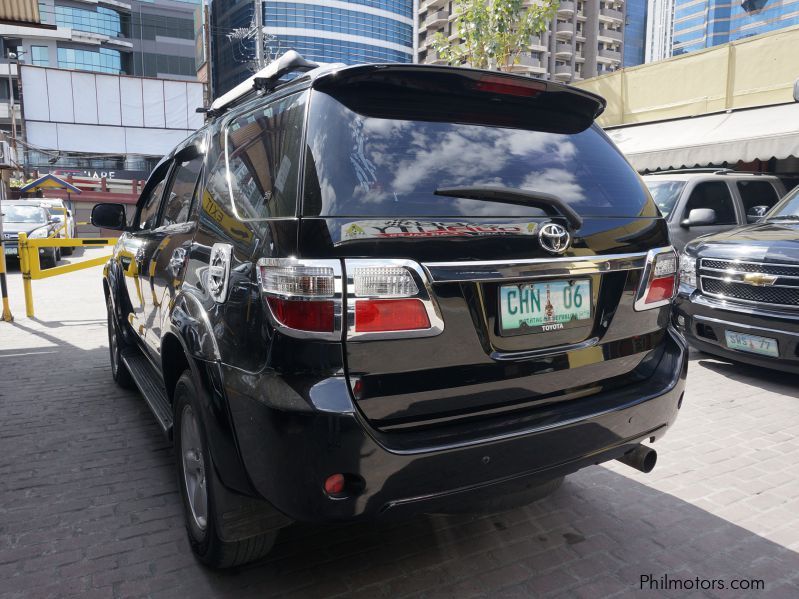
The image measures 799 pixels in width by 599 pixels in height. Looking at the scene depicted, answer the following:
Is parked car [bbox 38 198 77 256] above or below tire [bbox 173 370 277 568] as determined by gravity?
above

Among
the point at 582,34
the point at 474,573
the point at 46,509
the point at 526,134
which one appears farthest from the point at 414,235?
the point at 582,34

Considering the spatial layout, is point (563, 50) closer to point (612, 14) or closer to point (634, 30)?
point (612, 14)

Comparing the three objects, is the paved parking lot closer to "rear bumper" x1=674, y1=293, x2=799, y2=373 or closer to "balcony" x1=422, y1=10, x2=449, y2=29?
"rear bumper" x1=674, y1=293, x2=799, y2=373

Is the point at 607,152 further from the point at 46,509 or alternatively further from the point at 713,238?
the point at 713,238

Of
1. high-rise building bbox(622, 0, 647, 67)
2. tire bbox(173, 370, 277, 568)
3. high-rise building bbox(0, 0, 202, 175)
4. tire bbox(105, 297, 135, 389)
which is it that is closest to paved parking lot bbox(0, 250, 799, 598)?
tire bbox(173, 370, 277, 568)

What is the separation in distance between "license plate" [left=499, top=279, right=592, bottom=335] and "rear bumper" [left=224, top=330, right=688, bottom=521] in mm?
306

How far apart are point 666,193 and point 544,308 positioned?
22.4 feet

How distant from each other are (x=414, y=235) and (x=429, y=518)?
161cm

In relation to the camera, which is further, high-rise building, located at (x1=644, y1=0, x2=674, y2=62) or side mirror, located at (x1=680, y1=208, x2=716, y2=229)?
high-rise building, located at (x1=644, y1=0, x2=674, y2=62)

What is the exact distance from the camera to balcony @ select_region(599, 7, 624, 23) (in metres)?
92.5

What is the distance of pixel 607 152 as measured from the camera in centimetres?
268

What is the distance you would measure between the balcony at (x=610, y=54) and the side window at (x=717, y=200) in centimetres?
9325

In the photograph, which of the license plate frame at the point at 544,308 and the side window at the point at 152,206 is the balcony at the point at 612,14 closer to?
the side window at the point at 152,206

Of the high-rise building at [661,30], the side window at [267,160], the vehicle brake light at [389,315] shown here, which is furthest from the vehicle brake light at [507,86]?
the high-rise building at [661,30]
